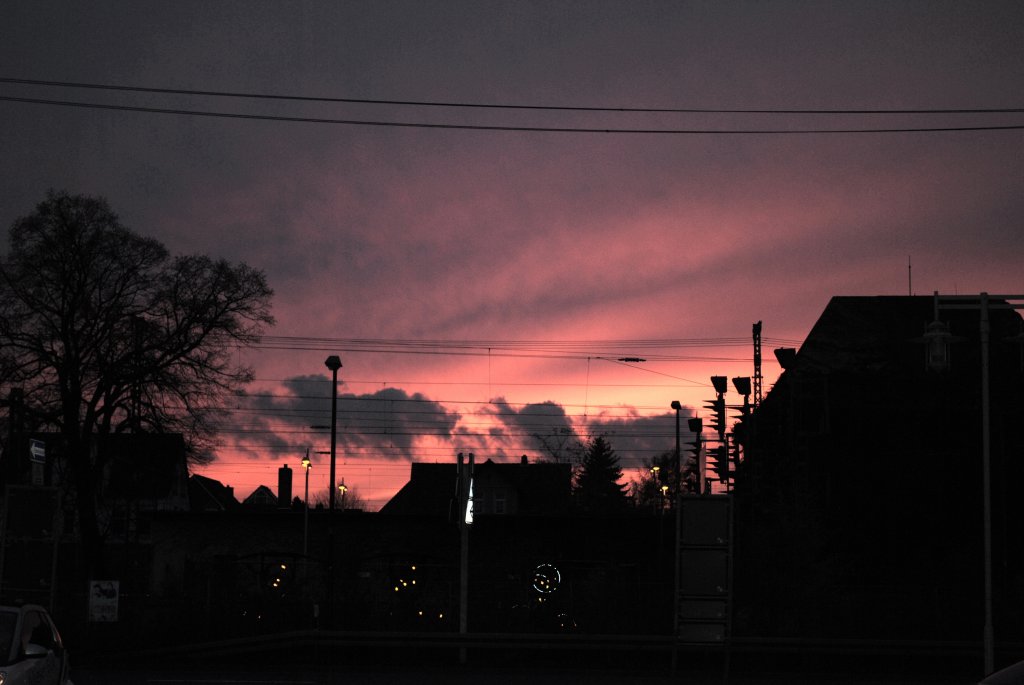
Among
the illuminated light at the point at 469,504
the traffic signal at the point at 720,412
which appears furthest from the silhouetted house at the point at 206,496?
the illuminated light at the point at 469,504

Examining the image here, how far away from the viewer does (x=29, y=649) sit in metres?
13.1

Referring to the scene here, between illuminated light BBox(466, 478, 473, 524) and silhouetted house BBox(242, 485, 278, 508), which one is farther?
silhouetted house BBox(242, 485, 278, 508)

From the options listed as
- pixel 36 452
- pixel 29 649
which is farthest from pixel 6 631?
pixel 36 452

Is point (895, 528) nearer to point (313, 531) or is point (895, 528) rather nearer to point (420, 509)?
point (313, 531)

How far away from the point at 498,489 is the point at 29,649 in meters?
86.0

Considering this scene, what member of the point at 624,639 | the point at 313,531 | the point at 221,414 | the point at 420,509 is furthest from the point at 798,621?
the point at 420,509

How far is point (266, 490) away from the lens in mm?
181375

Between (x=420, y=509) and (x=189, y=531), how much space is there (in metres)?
51.6

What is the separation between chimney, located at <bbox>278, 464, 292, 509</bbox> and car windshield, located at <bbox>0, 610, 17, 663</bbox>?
94.4m

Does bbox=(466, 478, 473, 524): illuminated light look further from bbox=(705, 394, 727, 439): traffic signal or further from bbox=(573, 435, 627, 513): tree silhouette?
bbox=(573, 435, 627, 513): tree silhouette

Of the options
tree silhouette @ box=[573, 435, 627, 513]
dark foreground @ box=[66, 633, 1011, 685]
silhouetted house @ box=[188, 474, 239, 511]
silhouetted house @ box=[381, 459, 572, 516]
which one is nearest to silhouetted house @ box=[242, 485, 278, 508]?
silhouetted house @ box=[188, 474, 239, 511]

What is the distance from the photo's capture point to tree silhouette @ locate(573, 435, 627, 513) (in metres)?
125

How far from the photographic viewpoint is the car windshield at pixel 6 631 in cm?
1309

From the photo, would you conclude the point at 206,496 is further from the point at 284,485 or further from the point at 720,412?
the point at 720,412
